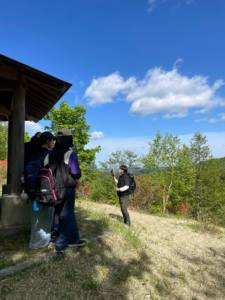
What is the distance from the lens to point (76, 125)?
1395cm

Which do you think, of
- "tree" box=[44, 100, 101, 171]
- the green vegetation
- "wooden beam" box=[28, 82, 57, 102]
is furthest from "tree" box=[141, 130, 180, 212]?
"wooden beam" box=[28, 82, 57, 102]

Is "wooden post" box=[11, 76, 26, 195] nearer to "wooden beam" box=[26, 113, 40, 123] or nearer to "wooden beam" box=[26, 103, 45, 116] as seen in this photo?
"wooden beam" box=[26, 103, 45, 116]

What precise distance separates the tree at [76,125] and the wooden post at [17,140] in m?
9.80

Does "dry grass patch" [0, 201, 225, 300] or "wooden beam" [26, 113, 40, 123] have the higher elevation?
"wooden beam" [26, 113, 40, 123]

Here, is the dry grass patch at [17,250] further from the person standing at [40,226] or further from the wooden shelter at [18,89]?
the wooden shelter at [18,89]

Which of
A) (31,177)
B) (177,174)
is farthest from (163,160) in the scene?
(31,177)

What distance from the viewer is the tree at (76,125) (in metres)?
14.1

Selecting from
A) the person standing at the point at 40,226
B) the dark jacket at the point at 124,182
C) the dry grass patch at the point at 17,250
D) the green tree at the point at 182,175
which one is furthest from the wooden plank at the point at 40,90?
the green tree at the point at 182,175

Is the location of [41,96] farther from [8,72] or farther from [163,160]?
[163,160]

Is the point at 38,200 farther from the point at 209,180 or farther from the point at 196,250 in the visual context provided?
the point at 209,180

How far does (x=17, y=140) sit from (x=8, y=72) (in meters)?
1.32

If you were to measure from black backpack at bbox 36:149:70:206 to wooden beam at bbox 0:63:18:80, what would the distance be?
6.79ft

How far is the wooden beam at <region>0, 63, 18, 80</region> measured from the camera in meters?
3.82

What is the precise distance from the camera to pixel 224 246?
5555 mm
